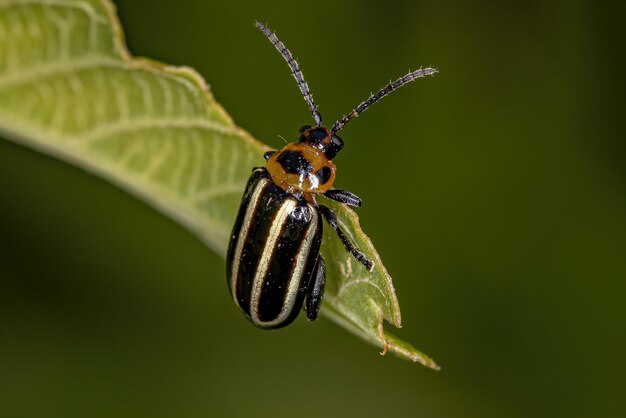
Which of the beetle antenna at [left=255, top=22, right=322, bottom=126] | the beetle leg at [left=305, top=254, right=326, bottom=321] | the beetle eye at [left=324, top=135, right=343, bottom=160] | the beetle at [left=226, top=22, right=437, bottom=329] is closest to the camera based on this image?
the beetle leg at [left=305, top=254, right=326, bottom=321]

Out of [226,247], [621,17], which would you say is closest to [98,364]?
[226,247]

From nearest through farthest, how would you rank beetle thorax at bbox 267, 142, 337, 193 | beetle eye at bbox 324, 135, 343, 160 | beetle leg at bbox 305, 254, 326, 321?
beetle leg at bbox 305, 254, 326, 321
beetle thorax at bbox 267, 142, 337, 193
beetle eye at bbox 324, 135, 343, 160

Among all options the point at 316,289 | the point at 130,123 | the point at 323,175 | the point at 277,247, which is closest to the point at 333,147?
the point at 323,175

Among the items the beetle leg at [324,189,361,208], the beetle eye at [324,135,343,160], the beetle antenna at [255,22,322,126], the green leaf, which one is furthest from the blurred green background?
the green leaf

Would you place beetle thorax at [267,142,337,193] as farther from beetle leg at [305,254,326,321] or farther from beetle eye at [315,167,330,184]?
beetle leg at [305,254,326,321]

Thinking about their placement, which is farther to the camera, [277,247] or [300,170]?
[300,170]

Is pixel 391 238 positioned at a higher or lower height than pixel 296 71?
lower

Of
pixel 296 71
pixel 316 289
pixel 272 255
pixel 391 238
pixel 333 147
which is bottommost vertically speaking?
pixel 316 289

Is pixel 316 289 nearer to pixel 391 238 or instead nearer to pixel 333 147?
pixel 333 147
